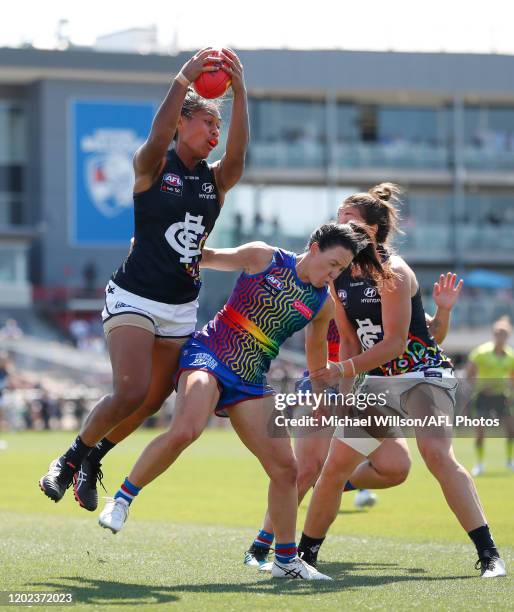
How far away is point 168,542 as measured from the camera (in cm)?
915

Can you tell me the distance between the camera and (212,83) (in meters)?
7.26

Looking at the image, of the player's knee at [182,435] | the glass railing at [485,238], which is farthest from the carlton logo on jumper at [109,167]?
the player's knee at [182,435]

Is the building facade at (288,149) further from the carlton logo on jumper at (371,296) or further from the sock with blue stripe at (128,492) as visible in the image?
the sock with blue stripe at (128,492)

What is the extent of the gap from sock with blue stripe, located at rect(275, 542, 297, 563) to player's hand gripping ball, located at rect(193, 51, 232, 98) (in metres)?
2.58

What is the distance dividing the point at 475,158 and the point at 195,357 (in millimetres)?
49266

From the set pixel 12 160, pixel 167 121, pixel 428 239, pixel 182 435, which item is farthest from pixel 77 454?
pixel 12 160

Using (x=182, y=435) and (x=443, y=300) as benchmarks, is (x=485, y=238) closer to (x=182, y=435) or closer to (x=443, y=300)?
(x=443, y=300)

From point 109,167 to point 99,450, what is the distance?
4436 cm

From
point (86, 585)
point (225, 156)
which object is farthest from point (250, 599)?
point (225, 156)

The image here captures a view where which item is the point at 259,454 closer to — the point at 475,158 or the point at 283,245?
the point at 283,245

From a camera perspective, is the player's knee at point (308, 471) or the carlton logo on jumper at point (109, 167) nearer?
the player's knee at point (308, 471)

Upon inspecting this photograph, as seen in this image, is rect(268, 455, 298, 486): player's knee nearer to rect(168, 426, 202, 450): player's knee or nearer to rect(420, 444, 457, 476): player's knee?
rect(168, 426, 202, 450): player's knee

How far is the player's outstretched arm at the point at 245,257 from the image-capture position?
7262 mm

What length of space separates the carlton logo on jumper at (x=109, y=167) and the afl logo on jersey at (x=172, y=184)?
145 ft
